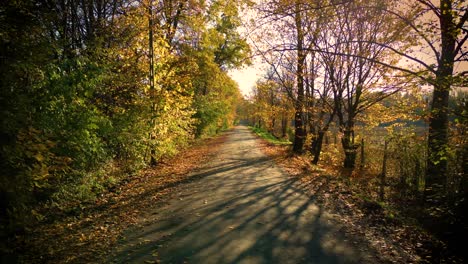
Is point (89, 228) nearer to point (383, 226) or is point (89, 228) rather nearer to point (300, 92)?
point (383, 226)

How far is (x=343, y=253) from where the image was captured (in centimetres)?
493

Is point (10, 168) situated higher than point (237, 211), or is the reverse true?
point (10, 168)

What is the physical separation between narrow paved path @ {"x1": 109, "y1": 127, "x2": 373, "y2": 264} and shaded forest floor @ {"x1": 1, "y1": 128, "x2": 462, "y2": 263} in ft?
1.27

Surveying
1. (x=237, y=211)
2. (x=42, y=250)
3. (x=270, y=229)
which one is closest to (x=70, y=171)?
(x=42, y=250)

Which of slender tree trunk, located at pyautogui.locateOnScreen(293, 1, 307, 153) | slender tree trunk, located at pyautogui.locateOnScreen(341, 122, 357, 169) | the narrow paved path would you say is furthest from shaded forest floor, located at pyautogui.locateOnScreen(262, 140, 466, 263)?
slender tree trunk, located at pyautogui.locateOnScreen(293, 1, 307, 153)

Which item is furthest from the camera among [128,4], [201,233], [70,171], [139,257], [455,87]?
[128,4]

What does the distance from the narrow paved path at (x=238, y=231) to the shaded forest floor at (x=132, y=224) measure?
15.3 inches

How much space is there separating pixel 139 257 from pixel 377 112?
14508 millimetres

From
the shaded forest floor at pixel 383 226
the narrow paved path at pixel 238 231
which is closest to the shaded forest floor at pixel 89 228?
the narrow paved path at pixel 238 231

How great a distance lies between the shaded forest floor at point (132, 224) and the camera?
4766mm

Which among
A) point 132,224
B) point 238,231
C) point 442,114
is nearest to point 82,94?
point 132,224

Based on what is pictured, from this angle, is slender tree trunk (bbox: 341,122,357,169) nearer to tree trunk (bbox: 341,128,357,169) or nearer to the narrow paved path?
tree trunk (bbox: 341,128,357,169)

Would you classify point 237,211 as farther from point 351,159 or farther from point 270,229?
point 351,159

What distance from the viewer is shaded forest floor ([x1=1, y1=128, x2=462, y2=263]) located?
477 centimetres
